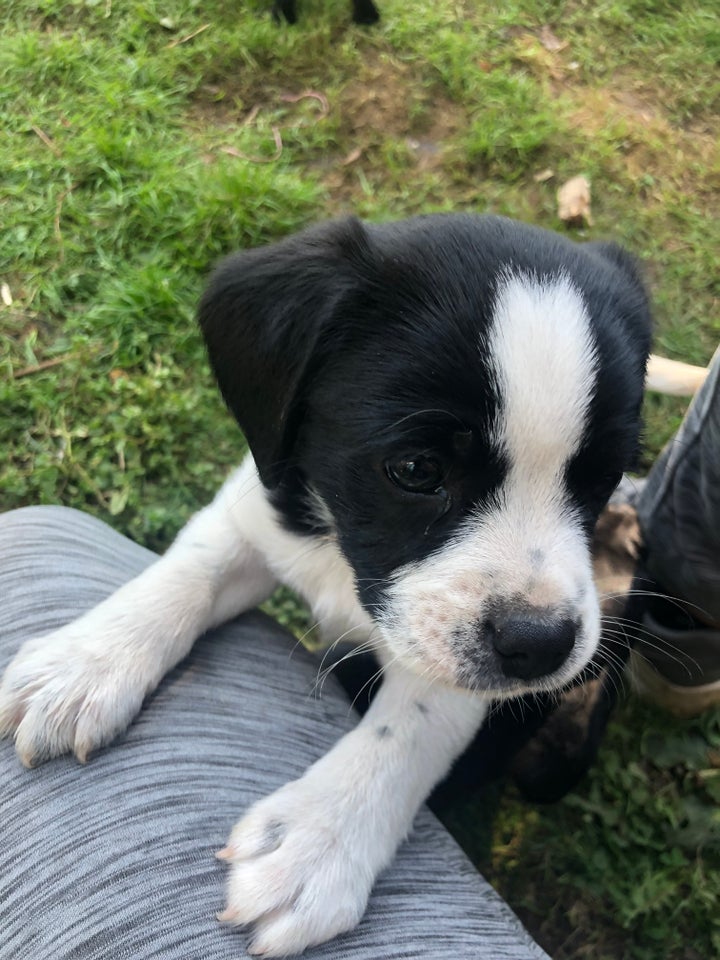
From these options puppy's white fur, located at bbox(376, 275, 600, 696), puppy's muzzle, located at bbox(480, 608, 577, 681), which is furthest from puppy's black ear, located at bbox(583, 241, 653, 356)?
puppy's muzzle, located at bbox(480, 608, 577, 681)

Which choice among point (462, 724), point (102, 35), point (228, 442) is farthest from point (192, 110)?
point (462, 724)

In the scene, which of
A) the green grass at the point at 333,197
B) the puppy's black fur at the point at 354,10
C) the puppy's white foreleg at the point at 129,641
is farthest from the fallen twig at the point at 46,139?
the puppy's white foreleg at the point at 129,641

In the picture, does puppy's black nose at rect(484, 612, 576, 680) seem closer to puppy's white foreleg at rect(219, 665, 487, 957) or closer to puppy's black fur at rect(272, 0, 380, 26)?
puppy's white foreleg at rect(219, 665, 487, 957)

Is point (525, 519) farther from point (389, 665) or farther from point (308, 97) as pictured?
point (308, 97)

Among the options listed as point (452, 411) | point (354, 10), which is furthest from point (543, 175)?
point (452, 411)

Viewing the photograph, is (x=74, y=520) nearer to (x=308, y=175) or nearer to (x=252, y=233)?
(x=252, y=233)

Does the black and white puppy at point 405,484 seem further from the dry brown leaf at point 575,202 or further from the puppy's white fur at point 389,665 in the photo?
the dry brown leaf at point 575,202
